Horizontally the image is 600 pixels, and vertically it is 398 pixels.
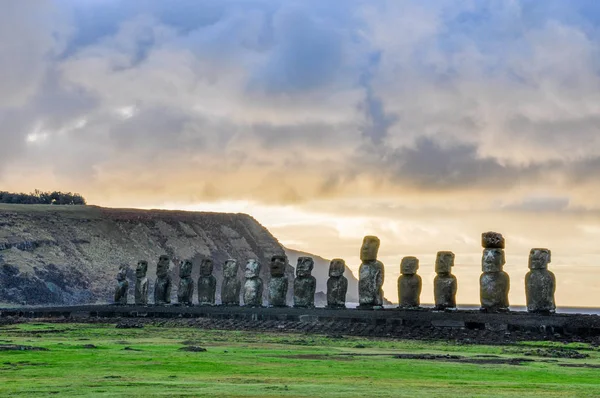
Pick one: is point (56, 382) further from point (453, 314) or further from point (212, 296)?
point (212, 296)

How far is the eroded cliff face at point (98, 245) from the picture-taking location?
8188 centimetres

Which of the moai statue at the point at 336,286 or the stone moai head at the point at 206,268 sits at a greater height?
the stone moai head at the point at 206,268

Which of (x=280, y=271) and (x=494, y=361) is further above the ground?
(x=280, y=271)

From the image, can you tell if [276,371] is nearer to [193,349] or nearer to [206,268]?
[193,349]

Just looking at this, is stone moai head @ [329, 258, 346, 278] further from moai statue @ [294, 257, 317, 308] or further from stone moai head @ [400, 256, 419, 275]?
stone moai head @ [400, 256, 419, 275]

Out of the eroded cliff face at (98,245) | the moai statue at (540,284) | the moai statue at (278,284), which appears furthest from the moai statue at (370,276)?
the eroded cliff face at (98,245)

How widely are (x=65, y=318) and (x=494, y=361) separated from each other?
26731 mm

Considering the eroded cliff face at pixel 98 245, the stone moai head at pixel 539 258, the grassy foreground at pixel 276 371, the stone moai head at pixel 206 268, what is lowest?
the grassy foreground at pixel 276 371

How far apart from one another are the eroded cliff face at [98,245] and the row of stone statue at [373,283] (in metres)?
29.8

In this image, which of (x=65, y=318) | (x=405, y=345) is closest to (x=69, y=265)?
(x=65, y=318)

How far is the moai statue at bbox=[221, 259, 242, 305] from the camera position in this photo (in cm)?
4562

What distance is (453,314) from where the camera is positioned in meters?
31.8

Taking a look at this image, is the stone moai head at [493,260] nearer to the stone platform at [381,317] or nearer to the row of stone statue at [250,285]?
the stone platform at [381,317]

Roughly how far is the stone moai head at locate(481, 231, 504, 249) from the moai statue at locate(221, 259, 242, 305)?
14146mm
